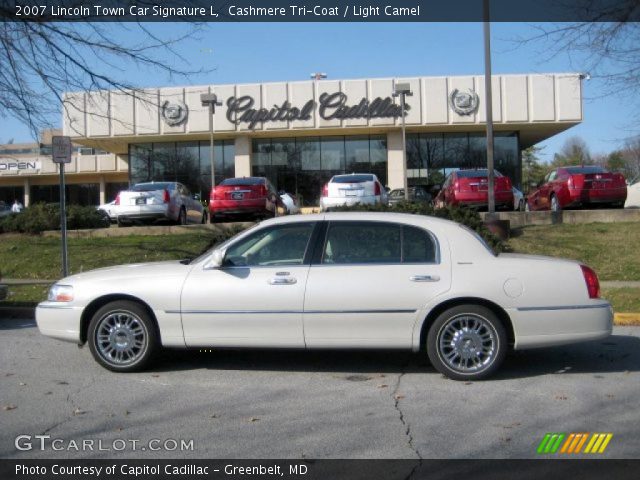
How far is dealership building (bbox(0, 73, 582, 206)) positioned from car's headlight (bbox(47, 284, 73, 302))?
82.5ft

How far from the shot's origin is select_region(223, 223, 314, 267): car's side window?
6.41m

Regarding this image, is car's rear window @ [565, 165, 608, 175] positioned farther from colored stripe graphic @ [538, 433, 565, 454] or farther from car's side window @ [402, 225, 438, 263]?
colored stripe graphic @ [538, 433, 565, 454]

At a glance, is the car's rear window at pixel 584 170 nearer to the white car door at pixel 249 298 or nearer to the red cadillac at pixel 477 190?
the red cadillac at pixel 477 190

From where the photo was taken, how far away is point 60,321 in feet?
21.6

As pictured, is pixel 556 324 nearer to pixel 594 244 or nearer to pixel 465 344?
pixel 465 344

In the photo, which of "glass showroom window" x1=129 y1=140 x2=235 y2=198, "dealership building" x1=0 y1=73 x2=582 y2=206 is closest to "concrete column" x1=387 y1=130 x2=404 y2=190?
"dealership building" x1=0 y1=73 x2=582 y2=206

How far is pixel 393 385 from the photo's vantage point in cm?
615

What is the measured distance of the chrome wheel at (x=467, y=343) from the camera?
241 inches

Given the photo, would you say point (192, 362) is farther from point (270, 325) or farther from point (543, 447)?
point (543, 447)

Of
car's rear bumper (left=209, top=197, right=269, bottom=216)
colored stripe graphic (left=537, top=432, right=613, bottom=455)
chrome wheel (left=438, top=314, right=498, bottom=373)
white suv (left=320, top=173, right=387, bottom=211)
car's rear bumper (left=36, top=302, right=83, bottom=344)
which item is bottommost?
colored stripe graphic (left=537, top=432, right=613, bottom=455)

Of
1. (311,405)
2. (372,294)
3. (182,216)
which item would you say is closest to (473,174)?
(182,216)

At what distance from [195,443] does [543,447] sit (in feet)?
7.81

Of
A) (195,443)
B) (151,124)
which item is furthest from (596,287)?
(151,124)

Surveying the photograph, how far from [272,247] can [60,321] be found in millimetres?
2199
